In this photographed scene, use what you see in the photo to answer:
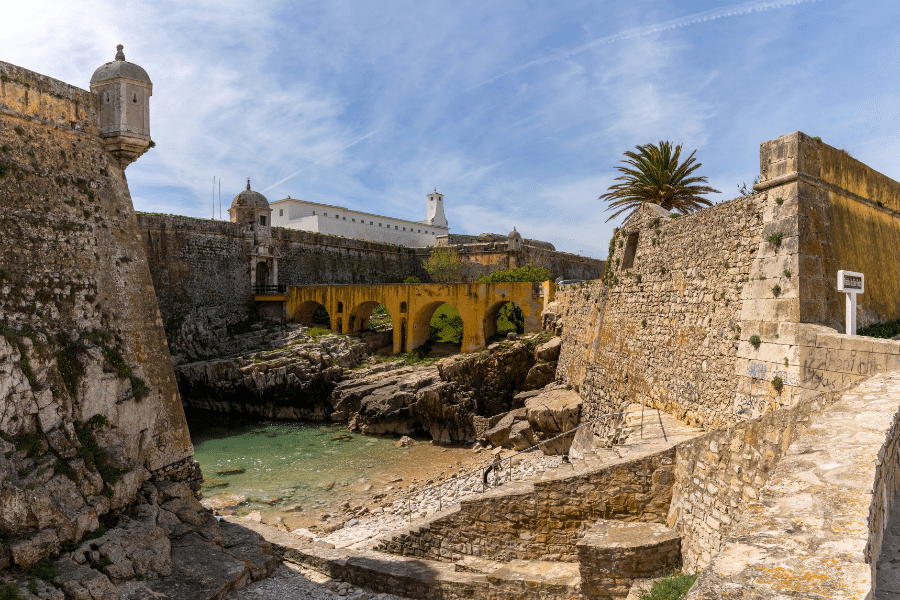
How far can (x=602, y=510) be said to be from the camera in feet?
30.1

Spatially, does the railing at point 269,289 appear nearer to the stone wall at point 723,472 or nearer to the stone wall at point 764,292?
the stone wall at point 764,292

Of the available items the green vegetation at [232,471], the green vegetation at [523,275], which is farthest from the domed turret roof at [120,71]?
the green vegetation at [523,275]

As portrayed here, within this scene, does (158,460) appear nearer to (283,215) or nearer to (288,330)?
(288,330)

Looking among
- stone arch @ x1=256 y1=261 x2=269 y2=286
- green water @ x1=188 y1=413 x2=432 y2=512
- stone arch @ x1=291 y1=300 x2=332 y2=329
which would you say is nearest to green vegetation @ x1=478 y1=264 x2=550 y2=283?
stone arch @ x1=291 y1=300 x2=332 y2=329

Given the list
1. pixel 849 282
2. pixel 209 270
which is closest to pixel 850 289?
pixel 849 282

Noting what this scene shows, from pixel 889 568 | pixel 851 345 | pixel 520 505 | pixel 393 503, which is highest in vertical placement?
pixel 851 345

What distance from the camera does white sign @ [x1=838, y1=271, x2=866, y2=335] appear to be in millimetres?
7608

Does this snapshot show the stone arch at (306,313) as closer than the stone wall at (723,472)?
No

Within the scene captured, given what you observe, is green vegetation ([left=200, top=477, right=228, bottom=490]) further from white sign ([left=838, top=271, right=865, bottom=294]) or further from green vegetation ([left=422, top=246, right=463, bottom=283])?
green vegetation ([left=422, top=246, right=463, bottom=283])

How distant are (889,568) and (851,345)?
16.8ft

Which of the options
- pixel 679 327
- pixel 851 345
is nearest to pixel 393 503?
pixel 679 327

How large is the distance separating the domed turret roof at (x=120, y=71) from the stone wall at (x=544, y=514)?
483 inches

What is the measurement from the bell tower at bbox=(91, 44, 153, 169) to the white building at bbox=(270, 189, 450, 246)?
32.2 metres

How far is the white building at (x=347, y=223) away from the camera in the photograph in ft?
152
